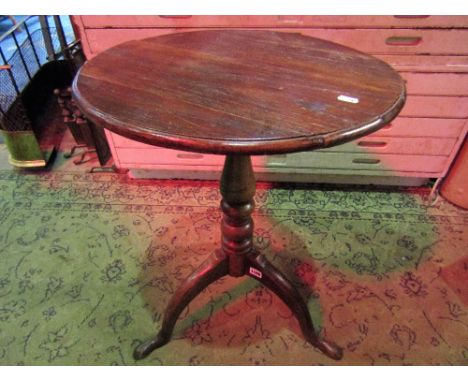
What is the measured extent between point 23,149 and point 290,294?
4.58 feet

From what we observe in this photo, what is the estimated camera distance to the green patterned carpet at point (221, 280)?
985mm

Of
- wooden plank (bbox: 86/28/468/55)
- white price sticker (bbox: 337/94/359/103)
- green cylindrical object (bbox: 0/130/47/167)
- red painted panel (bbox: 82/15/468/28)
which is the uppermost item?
white price sticker (bbox: 337/94/359/103)

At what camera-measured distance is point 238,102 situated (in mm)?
603

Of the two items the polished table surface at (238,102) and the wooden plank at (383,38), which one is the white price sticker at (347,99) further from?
the wooden plank at (383,38)

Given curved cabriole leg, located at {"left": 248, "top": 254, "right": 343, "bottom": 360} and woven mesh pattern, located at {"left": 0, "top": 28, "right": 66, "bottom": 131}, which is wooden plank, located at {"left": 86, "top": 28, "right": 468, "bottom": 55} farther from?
curved cabriole leg, located at {"left": 248, "top": 254, "right": 343, "bottom": 360}

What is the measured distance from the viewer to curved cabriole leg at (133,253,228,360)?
93 cm

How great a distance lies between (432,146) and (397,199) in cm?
27

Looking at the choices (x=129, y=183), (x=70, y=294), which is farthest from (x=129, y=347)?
(x=129, y=183)

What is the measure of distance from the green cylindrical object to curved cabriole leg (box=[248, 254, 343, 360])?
123 centimetres

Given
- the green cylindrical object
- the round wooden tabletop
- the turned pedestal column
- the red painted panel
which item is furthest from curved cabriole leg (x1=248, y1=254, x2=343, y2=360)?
the green cylindrical object

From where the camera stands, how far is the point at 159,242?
130cm

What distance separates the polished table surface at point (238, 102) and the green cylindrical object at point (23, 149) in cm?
98
